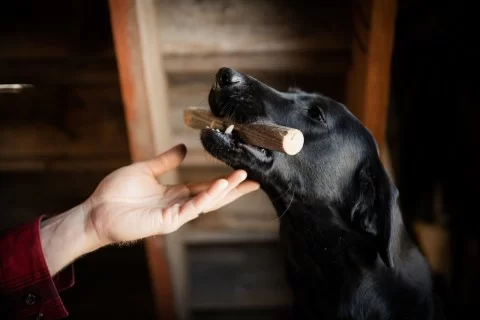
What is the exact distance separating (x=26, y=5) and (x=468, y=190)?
5.96ft

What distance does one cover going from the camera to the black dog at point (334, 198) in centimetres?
111

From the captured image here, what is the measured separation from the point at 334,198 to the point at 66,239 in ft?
2.20

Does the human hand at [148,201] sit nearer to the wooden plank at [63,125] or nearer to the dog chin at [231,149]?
the dog chin at [231,149]

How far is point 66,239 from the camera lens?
3.71ft

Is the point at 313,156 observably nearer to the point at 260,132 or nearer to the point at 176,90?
the point at 260,132

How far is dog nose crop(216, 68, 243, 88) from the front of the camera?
1.10 meters

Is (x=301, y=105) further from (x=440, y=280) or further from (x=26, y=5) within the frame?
(x=440, y=280)

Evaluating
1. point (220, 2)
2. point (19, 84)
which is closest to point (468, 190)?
point (220, 2)

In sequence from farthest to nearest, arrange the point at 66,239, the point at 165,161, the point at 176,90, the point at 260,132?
1. the point at 176,90
2. the point at 165,161
3. the point at 66,239
4. the point at 260,132

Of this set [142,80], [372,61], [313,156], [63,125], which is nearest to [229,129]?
[313,156]

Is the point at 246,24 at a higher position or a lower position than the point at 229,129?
higher

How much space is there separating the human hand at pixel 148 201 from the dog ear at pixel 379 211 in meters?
0.27

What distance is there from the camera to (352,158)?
1184mm

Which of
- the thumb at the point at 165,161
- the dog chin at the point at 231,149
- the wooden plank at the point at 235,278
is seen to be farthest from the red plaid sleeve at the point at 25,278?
the wooden plank at the point at 235,278
